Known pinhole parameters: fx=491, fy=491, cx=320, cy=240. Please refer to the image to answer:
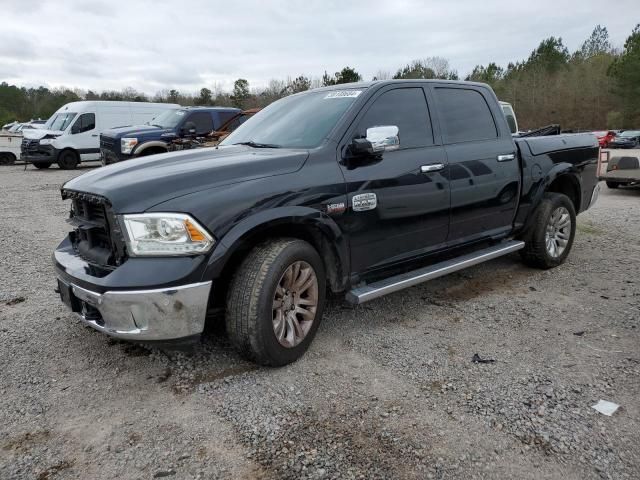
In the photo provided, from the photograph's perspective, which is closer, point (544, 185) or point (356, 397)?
point (356, 397)

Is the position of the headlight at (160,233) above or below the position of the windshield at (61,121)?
below

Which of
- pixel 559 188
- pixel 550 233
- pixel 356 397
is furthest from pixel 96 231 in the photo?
pixel 559 188

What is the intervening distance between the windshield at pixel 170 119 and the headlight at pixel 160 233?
36.6 feet

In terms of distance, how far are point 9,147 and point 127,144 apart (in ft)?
37.0

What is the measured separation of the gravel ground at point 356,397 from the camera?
2.32m

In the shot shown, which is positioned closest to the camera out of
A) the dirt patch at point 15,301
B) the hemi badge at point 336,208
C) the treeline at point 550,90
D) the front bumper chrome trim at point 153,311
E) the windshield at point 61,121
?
the front bumper chrome trim at point 153,311

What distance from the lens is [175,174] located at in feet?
9.57

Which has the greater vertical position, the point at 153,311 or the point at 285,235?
the point at 285,235

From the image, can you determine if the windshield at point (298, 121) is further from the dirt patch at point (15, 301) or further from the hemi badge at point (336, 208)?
the dirt patch at point (15, 301)

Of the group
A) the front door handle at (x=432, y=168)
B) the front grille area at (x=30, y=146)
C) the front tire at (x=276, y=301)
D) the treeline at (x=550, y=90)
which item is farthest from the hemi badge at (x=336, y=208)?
the treeline at (x=550, y=90)

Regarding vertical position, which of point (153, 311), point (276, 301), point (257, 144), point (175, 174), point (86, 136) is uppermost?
point (86, 136)

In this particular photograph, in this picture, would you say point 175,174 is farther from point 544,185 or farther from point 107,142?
point 107,142

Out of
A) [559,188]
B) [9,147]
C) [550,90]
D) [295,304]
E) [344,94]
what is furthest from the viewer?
[550,90]

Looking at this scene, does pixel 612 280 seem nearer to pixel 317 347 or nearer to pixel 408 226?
pixel 408 226
